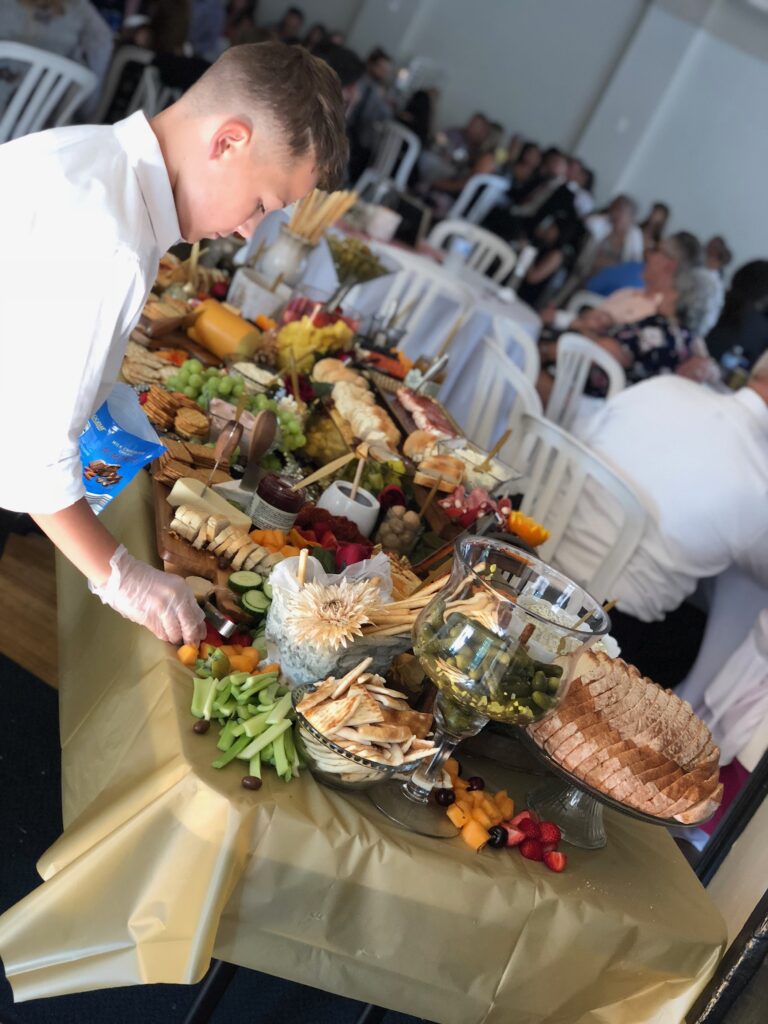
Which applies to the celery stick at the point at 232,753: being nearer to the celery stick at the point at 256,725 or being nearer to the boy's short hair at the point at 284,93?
the celery stick at the point at 256,725

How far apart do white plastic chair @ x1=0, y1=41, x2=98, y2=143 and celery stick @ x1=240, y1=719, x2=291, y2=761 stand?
3474mm

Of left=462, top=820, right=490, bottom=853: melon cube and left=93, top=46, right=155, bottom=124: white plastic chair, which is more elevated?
left=462, top=820, right=490, bottom=853: melon cube

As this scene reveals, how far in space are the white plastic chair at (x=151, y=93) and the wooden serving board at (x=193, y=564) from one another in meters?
4.93

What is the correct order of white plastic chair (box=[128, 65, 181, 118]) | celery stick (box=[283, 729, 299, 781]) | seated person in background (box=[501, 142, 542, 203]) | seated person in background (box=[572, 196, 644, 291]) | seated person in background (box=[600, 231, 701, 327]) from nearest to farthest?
celery stick (box=[283, 729, 299, 781]) < seated person in background (box=[600, 231, 701, 327]) < white plastic chair (box=[128, 65, 181, 118]) < seated person in background (box=[572, 196, 644, 291]) < seated person in background (box=[501, 142, 542, 203])

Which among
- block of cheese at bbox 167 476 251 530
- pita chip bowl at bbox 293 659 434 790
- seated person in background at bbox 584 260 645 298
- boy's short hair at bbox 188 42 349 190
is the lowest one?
seated person in background at bbox 584 260 645 298

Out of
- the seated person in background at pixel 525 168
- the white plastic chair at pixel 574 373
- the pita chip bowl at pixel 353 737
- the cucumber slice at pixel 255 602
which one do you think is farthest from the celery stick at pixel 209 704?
the seated person in background at pixel 525 168

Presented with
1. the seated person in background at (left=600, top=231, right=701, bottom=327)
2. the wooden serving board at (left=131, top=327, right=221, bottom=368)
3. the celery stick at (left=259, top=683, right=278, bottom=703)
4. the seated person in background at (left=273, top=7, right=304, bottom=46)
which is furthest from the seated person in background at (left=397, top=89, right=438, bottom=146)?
the celery stick at (left=259, top=683, right=278, bottom=703)

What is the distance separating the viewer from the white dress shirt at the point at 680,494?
10.4 feet

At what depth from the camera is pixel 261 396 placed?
2309 mm

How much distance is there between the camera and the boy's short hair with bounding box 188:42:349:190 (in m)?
1.32

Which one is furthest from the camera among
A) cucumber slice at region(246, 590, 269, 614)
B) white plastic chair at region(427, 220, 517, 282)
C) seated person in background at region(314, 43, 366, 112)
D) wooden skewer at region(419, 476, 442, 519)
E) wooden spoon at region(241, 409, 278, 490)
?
white plastic chair at region(427, 220, 517, 282)

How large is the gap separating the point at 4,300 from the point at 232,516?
23.9 inches

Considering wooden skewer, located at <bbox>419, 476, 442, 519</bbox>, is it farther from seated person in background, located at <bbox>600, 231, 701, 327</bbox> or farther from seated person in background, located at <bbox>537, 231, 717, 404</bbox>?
seated person in background, located at <bbox>600, 231, 701, 327</bbox>

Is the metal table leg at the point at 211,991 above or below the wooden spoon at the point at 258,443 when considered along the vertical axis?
below
